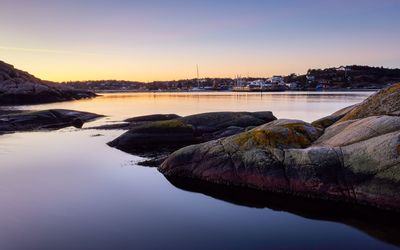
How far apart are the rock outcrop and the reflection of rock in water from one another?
33 centimetres

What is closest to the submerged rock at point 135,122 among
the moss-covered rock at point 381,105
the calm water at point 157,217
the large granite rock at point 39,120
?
the large granite rock at point 39,120

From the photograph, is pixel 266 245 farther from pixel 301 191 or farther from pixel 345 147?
pixel 345 147

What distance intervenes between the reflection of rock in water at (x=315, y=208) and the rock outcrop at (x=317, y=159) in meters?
0.33

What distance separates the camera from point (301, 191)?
43.3 feet

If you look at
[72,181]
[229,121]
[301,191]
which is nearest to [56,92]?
[229,121]

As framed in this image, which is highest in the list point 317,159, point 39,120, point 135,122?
point 317,159

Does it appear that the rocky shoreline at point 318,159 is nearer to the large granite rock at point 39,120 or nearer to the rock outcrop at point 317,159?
the rock outcrop at point 317,159

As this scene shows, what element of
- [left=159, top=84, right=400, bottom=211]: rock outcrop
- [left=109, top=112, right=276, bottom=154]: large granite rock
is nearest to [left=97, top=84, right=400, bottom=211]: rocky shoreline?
[left=159, top=84, right=400, bottom=211]: rock outcrop

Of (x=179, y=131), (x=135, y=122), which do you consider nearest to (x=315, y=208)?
(x=179, y=131)

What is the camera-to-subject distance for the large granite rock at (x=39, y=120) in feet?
119

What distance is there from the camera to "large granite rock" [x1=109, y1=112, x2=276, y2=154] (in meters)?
26.1

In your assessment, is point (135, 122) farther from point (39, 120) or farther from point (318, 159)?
point (318, 159)

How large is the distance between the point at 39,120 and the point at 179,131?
64.1 ft

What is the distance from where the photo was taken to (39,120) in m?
39.1
